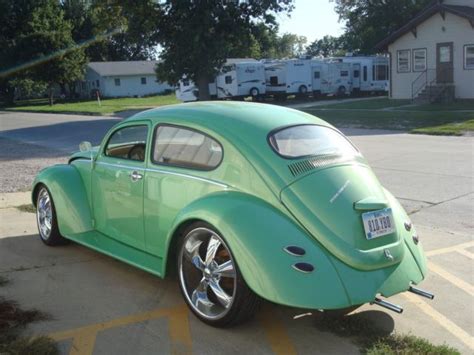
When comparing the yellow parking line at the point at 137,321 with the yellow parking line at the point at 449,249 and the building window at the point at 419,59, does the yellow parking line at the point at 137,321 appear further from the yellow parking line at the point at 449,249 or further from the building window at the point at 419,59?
the building window at the point at 419,59

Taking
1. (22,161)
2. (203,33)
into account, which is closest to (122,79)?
(203,33)

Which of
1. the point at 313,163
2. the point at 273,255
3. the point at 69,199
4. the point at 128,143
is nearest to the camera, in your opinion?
the point at 273,255

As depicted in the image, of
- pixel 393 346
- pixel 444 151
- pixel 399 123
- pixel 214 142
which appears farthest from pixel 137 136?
pixel 399 123

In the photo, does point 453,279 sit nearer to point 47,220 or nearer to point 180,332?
point 180,332

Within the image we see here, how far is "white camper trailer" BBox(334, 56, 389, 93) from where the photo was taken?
1662 inches

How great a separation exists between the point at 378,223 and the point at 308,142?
0.88 m

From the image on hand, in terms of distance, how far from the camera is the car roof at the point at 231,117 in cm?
435

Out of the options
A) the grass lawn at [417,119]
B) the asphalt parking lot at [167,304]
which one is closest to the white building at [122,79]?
the grass lawn at [417,119]

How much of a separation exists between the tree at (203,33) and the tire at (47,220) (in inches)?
1017

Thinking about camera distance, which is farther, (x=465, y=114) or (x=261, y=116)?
(x=465, y=114)

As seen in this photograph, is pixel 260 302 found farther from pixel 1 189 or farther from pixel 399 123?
pixel 399 123

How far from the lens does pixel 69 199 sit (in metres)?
5.70

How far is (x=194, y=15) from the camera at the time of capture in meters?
31.7

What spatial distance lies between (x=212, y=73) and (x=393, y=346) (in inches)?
1178
